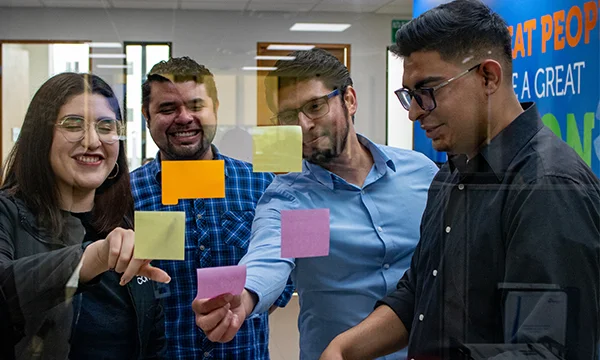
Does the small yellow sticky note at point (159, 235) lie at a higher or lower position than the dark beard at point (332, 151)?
lower

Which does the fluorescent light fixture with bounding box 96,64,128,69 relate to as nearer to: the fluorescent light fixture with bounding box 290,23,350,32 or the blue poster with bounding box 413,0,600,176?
the fluorescent light fixture with bounding box 290,23,350,32

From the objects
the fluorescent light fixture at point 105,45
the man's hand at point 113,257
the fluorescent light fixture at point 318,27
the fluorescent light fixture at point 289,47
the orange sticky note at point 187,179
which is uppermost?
the fluorescent light fixture at point 318,27

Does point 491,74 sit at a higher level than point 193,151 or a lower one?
higher

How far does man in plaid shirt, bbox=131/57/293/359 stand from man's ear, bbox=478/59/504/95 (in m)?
0.41

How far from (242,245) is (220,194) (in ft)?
0.33

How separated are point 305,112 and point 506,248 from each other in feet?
1.35

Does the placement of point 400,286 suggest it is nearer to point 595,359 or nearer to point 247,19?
point 595,359

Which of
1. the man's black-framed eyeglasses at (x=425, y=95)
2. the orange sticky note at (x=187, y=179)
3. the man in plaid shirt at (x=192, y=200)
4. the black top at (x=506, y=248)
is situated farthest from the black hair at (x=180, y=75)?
the black top at (x=506, y=248)

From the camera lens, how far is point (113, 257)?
3.40 ft

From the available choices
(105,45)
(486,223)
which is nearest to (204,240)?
(105,45)

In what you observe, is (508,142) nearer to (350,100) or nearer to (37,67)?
(350,100)

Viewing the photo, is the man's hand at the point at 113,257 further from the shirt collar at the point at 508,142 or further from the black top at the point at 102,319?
the shirt collar at the point at 508,142

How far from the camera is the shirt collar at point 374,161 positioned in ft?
3.64

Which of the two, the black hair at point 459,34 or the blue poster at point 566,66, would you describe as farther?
the blue poster at point 566,66
